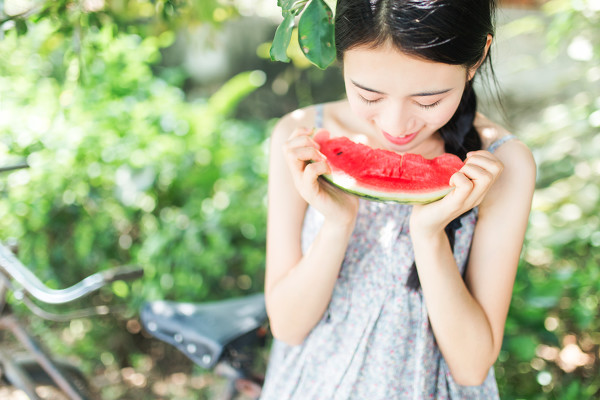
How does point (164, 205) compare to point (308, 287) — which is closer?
point (308, 287)

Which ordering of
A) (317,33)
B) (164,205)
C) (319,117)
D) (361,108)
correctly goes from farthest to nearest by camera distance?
(164,205)
(319,117)
(361,108)
(317,33)

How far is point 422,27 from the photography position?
1.09 metres

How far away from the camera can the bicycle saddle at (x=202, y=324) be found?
1793 millimetres

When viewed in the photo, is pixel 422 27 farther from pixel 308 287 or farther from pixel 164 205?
pixel 164 205

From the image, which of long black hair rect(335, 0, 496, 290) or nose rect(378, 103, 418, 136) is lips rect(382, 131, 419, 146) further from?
long black hair rect(335, 0, 496, 290)

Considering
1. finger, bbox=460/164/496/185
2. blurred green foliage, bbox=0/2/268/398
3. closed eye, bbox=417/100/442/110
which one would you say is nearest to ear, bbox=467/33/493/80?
closed eye, bbox=417/100/442/110

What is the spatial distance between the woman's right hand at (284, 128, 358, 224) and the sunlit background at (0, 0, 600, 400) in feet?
4.70

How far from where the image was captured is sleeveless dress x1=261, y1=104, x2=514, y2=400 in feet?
4.77

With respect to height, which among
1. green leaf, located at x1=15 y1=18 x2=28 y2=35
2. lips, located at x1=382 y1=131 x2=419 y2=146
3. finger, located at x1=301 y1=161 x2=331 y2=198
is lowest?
finger, located at x1=301 y1=161 x2=331 y2=198

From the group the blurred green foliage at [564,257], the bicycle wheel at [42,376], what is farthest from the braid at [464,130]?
the bicycle wheel at [42,376]

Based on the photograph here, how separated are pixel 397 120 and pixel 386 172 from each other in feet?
0.86

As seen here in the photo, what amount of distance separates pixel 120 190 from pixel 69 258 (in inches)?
19.7

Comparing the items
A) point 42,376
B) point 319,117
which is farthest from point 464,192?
point 42,376

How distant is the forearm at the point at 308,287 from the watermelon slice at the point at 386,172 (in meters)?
0.13
